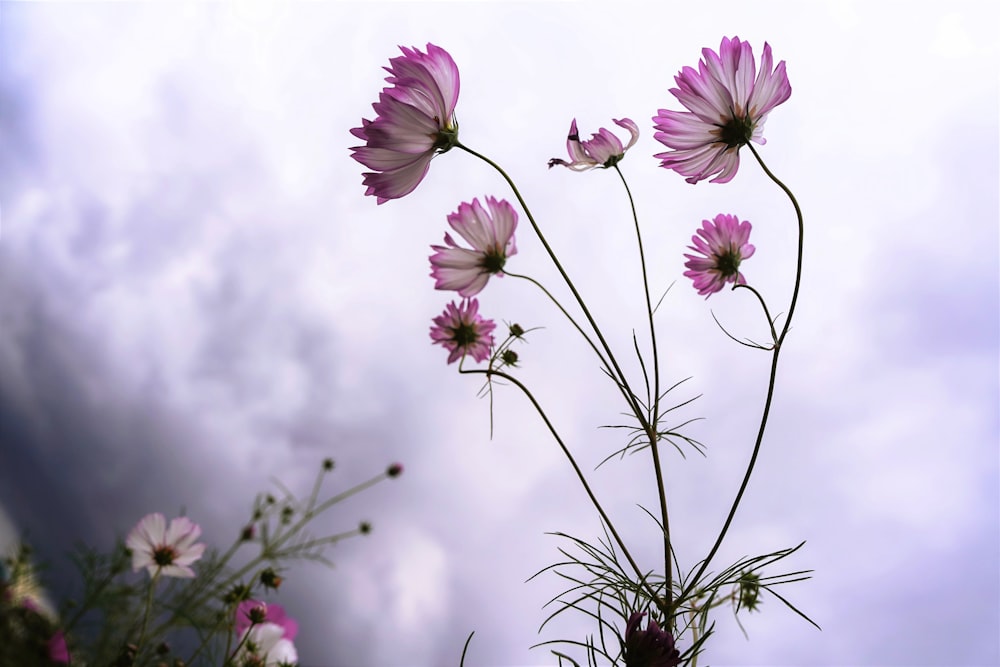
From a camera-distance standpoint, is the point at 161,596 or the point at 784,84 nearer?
the point at 784,84

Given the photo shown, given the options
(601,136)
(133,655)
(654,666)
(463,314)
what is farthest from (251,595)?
(601,136)

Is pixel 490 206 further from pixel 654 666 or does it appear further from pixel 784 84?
pixel 654 666

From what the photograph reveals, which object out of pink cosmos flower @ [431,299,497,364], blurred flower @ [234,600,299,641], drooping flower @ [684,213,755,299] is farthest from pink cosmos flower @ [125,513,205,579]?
drooping flower @ [684,213,755,299]

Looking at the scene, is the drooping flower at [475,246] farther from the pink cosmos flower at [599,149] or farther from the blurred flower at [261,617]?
the blurred flower at [261,617]

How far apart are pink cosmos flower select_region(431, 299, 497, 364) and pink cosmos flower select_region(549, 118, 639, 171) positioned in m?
0.19

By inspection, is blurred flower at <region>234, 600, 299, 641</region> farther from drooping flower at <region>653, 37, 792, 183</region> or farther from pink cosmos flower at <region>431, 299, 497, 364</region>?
drooping flower at <region>653, 37, 792, 183</region>

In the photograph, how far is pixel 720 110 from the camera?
0.45 metres

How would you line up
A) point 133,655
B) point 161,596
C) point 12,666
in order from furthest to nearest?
point 161,596
point 133,655
point 12,666

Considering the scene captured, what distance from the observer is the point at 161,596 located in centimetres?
83

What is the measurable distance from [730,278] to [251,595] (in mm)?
576

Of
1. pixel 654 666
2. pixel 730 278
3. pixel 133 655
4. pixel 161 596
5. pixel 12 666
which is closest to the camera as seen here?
pixel 12 666

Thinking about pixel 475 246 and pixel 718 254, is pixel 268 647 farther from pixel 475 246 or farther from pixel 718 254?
pixel 718 254

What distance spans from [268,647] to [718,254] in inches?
23.8

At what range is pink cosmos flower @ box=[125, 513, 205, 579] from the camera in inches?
28.2
